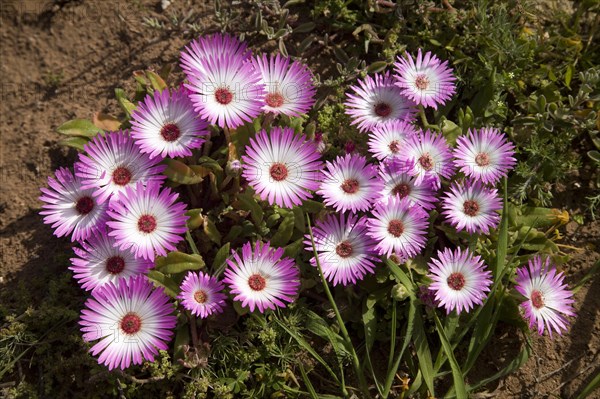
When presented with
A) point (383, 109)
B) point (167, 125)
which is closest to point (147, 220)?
point (167, 125)

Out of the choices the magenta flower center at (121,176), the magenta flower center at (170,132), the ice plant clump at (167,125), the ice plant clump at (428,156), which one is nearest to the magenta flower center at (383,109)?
the ice plant clump at (428,156)

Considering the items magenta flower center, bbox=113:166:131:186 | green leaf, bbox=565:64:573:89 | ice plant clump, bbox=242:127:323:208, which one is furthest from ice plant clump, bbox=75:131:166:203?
green leaf, bbox=565:64:573:89

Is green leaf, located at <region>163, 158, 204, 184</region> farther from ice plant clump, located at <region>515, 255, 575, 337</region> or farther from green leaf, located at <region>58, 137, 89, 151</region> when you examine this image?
ice plant clump, located at <region>515, 255, 575, 337</region>

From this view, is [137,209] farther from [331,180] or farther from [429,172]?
[429,172]

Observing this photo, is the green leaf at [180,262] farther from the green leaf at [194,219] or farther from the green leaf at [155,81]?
the green leaf at [155,81]

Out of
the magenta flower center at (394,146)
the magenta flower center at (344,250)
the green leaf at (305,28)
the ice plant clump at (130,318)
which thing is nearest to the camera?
the ice plant clump at (130,318)

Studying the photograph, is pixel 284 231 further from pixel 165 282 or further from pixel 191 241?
pixel 165 282
